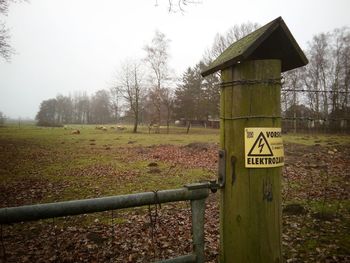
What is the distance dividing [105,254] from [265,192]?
11.7 ft

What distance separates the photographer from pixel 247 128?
81.3 inches

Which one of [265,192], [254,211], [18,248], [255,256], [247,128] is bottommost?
[18,248]

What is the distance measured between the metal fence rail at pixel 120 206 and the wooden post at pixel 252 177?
0.32m

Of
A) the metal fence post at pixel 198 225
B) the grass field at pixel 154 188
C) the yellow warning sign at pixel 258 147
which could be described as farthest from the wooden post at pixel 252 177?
the grass field at pixel 154 188

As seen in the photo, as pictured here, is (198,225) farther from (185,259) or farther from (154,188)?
(154,188)

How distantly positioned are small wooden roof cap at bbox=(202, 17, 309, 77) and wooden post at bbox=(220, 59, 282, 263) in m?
0.08

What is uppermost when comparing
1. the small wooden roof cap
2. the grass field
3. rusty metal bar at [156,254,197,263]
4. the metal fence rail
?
the small wooden roof cap

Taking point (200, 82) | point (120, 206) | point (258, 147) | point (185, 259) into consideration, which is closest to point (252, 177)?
point (258, 147)

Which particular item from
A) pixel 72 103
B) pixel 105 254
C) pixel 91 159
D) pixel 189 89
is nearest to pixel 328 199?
pixel 105 254

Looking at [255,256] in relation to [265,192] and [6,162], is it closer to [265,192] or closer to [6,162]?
[265,192]

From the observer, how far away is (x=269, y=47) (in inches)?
85.5

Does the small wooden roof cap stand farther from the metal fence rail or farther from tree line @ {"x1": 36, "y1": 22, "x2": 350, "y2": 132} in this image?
tree line @ {"x1": 36, "y1": 22, "x2": 350, "y2": 132}

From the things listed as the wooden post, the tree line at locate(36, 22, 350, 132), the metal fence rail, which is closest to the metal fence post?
the metal fence rail

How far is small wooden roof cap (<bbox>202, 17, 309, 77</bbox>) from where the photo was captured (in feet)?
6.59
